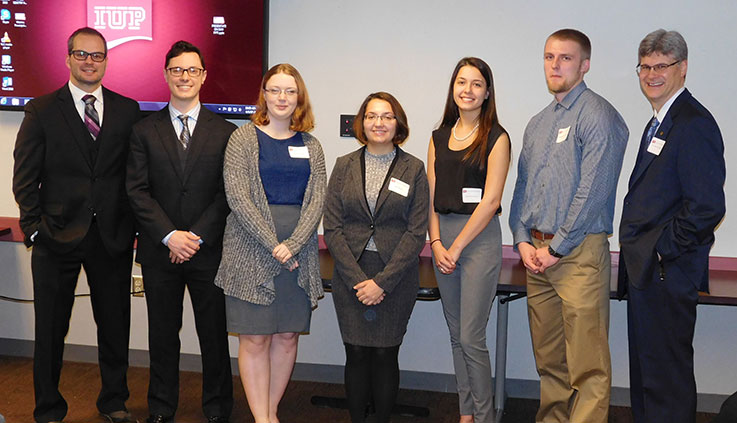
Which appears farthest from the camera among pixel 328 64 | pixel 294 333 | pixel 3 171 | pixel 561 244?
pixel 3 171

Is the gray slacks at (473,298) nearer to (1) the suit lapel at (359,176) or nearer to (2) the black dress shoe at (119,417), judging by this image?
(1) the suit lapel at (359,176)

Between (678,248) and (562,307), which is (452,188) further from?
(678,248)

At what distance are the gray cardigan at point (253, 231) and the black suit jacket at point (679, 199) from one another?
4.43 ft

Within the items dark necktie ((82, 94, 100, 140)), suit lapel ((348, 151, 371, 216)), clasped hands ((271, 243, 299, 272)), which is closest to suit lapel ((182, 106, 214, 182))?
dark necktie ((82, 94, 100, 140))

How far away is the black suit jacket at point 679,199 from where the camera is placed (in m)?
2.81

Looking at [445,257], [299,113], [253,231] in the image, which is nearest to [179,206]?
[253,231]

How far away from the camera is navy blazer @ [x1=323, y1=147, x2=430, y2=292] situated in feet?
10.3

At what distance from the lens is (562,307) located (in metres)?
3.23

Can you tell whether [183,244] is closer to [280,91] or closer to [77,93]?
[280,91]

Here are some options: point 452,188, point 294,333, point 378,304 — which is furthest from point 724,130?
point 294,333

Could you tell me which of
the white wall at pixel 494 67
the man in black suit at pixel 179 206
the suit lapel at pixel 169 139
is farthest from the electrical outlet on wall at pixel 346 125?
the suit lapel at pixel 169 139

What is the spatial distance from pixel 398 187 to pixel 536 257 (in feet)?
2.23

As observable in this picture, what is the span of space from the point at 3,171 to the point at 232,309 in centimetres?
218

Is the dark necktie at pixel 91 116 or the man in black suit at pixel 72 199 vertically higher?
the dark necktie at pixel 91 116
